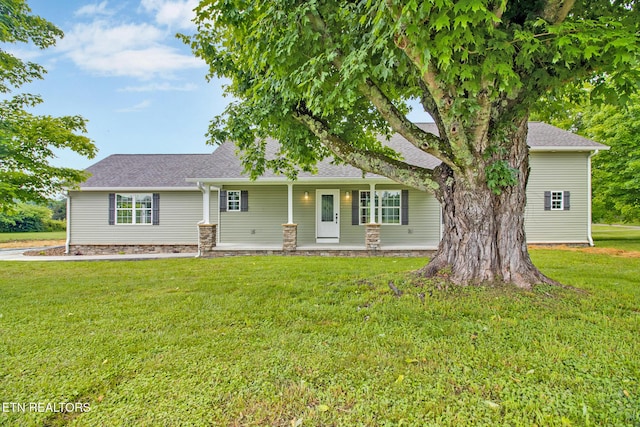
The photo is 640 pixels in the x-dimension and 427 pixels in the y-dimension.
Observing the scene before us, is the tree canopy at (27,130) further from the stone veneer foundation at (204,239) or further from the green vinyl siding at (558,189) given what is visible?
the green vinyl siding at (558,189)

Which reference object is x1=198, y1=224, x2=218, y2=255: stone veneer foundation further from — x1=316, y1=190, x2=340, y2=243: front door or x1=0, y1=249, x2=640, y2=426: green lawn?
x1=0, y1=249, x2=640, y2=426: green lawn

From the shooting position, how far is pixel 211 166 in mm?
11055

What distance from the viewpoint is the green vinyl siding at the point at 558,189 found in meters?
11.2

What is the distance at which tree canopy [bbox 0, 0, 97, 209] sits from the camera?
5.03 meters

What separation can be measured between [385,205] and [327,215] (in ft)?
7.11

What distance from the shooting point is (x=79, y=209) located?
11383mm

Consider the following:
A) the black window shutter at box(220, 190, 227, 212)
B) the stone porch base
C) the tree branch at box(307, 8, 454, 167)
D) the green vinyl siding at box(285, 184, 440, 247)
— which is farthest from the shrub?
the tree branch at box(307, 8, 454, 167)

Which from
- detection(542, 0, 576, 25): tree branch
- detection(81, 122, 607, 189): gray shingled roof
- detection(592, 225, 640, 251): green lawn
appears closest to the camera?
detection(542, 0, 576, 25): tree branch

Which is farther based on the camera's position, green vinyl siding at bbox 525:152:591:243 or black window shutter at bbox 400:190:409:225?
green vinyl siding at bbox 525:152:591:243

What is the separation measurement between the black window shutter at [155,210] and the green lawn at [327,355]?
642cm

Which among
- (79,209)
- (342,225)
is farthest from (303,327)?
(79,209)

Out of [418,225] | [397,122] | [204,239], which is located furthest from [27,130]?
[418,225]

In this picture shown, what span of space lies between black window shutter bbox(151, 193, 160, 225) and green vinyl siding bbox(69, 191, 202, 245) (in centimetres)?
11

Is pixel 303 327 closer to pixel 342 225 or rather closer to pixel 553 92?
pixel 553 92
